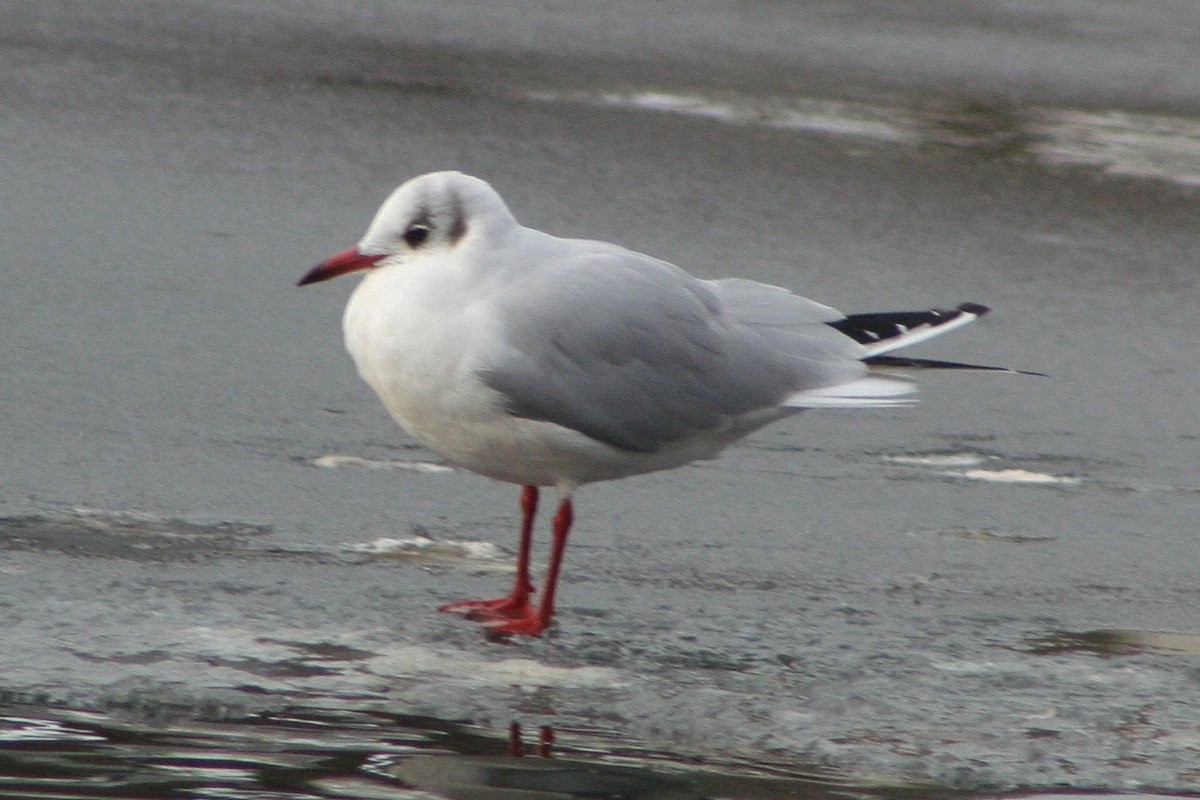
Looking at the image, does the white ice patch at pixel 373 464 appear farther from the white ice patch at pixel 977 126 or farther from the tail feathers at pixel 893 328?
the white ice patch at pixel 977 126

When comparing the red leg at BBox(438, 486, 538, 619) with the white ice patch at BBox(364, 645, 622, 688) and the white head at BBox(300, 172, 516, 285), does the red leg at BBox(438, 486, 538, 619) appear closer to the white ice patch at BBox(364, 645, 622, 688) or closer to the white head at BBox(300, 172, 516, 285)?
the white ice patch at BBox(364, 645, 622, 688)

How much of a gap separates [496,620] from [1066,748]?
4.22ft

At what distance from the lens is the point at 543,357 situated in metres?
4.36

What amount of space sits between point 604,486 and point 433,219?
4.67 feet

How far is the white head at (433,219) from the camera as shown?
4.45m

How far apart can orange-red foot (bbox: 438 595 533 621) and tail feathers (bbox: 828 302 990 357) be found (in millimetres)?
1222

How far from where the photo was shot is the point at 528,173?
8.52 m

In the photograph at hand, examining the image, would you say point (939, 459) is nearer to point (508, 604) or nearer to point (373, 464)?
point (373, 464)

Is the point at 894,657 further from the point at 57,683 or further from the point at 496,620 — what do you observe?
the point at 57,683

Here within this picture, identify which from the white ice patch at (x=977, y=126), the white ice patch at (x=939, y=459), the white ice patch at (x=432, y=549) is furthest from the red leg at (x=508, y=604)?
the white ice patch at (x=977, y=126)

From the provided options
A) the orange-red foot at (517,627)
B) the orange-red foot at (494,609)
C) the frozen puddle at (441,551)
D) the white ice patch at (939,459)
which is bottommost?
the orange-red foot at (517,627)

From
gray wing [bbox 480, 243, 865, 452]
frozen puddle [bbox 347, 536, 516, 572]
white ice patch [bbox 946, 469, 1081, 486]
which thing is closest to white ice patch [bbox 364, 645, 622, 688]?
gray wing [bbox 480, 243, 865, 452]

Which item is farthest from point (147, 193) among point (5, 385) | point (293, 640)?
point (293, 640)

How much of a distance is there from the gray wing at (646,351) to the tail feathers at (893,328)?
0.06 m
